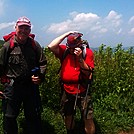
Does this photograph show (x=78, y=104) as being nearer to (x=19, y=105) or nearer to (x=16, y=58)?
(x=19, y=105)

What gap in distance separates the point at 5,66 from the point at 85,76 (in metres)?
1.39

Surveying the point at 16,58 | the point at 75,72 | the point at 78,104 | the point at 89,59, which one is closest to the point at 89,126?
the point at 78,104

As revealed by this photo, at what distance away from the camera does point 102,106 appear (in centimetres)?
757

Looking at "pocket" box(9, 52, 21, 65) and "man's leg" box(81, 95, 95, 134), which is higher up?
"pocket" box(9, 52, 21, 65)

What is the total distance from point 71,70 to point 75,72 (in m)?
0.08

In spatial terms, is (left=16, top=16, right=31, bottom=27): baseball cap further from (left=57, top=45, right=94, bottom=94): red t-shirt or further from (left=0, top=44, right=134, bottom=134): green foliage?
(left=0, top=44, right=134, bottom=134): green foliage

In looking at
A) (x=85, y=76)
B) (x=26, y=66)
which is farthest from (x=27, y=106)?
Answer: (x=85, y=76)

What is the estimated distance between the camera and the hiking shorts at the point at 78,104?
5.55 meters

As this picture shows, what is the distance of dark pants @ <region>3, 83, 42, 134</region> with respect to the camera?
5.33 m

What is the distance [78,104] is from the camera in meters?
5.66

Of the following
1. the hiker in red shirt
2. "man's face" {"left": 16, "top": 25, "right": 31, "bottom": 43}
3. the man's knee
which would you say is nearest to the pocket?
"man's face" {"left": 16, "top": 25, "right": 31, "bottom": 43}

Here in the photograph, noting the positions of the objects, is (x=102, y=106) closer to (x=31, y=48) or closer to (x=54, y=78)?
(x=54, y=78)

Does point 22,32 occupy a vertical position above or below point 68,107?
above

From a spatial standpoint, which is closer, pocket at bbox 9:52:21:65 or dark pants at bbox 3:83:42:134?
pocket at bbox 9:52:21:65
